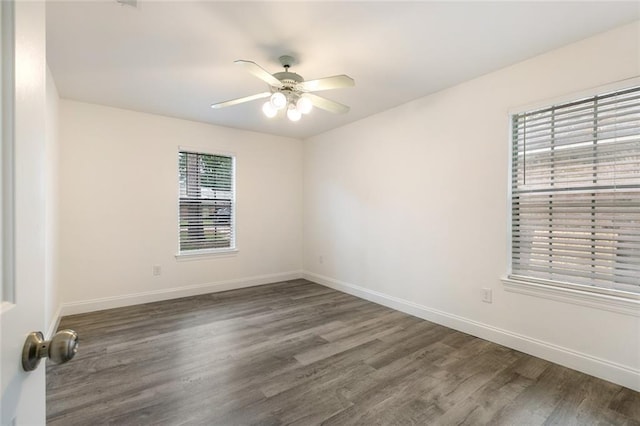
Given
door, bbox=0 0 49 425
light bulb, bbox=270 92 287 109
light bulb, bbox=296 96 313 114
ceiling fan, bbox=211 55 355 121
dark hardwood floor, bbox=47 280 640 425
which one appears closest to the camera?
door, bbox=0 0 49 425

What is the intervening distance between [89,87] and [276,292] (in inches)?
132

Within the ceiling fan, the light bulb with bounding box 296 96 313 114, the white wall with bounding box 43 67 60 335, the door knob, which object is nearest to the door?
the door knob

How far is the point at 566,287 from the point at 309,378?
7.05 feet

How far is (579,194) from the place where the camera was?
2277 millimetres

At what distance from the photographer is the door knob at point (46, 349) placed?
565mm

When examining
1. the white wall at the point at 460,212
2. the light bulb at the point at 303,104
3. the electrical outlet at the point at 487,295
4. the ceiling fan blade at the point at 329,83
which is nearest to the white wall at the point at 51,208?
the light bulb at the point at 303,104

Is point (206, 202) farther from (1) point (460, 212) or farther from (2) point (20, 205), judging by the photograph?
(2) point (20, 205)

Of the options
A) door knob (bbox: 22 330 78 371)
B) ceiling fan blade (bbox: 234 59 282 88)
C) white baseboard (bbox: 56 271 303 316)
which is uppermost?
ceiling fan blade (bbox: 234 59 282 88)

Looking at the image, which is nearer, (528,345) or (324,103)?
(528,345)

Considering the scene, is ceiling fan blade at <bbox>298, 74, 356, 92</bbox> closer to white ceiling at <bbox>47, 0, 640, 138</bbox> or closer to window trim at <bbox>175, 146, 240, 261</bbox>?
white ceiling at <bbox>47, 0, 640, 138</bbox>

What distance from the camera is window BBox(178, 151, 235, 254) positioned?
421 cm

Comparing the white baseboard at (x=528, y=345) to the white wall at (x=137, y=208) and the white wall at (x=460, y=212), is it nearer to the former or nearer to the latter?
the white wall at (x=460, y=212)

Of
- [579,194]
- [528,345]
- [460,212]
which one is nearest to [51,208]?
[460,212]

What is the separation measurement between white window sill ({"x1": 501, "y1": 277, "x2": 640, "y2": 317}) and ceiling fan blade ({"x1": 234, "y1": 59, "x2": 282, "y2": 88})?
8.65 feet
